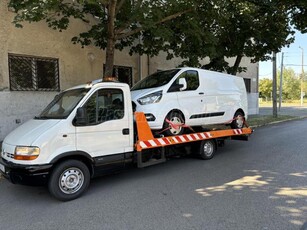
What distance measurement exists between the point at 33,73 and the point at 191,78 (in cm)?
646

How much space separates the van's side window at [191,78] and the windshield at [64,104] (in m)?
2.80

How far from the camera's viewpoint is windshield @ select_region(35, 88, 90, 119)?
5.52 m

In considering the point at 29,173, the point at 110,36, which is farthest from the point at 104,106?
the point at 110,36

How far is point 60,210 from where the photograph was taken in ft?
15.6

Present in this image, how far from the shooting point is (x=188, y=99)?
7578 mm

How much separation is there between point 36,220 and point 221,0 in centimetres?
907

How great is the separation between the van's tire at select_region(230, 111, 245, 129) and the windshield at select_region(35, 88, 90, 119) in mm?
5284

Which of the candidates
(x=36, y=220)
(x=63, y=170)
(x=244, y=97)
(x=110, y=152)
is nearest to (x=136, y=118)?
(x=110, y=152)

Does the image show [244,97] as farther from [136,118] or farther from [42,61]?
[42,61]

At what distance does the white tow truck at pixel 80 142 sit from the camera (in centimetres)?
496

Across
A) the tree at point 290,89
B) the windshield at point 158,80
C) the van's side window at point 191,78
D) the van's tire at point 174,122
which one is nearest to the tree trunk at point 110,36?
the windshield at point 158,80

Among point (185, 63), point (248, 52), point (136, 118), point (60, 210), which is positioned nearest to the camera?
point (60, 210)

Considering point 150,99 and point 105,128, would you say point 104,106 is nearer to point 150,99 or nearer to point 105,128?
point 105,128

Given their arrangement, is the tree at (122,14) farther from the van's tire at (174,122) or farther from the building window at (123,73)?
the building window at (123,73)
